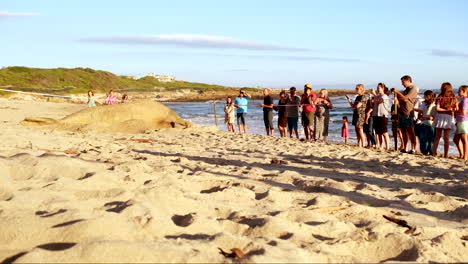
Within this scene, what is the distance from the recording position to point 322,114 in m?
10.9

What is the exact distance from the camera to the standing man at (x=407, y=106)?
874 centimetres

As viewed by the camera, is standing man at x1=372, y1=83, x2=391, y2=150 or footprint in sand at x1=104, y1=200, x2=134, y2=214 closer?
footprint in sand at x1=104, y1=200, x2=134, y2=214

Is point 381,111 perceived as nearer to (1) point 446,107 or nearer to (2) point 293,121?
(1) point 446,107

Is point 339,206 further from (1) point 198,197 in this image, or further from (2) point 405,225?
(1) point 198,197

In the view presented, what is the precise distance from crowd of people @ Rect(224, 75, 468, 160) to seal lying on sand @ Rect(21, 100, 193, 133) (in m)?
2.87

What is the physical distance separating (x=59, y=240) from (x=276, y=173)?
3222 millimetres

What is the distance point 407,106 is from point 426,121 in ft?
2.34

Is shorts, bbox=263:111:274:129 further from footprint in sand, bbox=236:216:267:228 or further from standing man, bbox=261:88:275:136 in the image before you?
footprint in sand, bbox=236:216:267:228

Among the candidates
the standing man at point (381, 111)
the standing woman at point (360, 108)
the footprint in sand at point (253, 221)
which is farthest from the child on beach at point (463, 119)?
the footprint in sand at point (253, 221)

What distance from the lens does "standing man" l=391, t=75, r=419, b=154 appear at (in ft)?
28.7

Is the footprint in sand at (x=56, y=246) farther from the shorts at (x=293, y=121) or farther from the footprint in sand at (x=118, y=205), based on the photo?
the shorts at (x=293, y=121)

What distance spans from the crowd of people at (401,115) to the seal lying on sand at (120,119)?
113 inches

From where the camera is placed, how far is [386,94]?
9.84 m

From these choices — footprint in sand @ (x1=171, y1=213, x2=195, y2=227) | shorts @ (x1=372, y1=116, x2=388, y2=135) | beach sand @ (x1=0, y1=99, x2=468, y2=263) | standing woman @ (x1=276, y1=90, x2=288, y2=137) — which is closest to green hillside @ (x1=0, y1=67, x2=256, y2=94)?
standing woman @ (x1=276, y1=90, x2=288, y2=137)
